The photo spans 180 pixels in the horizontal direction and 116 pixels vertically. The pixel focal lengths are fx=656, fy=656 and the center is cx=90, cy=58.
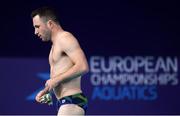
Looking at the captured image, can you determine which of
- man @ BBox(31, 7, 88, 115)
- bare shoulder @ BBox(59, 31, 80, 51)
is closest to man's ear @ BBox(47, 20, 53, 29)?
man @ BBox(31, 7, 88, 115)

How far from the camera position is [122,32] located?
947 centimetres

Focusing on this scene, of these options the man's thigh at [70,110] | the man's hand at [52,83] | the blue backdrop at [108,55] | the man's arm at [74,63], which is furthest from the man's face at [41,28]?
the blue backdrop at [108,55]

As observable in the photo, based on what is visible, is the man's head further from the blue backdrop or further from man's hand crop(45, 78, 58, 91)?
the blue backdrop

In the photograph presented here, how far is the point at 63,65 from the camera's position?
17.1 feet

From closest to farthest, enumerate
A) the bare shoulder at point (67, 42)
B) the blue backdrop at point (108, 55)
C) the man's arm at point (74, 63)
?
the man's arm at point (74, 63)
the bare shoulder at point (67, 42)
the blue backdrop at point (108, 55)

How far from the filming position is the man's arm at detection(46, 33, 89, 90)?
4.98 meters

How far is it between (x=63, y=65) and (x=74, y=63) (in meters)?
0.18

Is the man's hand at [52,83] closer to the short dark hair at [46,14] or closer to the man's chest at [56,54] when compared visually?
the man's chest at [56,54]

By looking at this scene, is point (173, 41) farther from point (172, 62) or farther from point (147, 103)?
point (147, 103)

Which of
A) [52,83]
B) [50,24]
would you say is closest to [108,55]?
[50,24]

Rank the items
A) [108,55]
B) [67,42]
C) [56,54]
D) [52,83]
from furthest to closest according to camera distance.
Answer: [108,55], [56,54], [67,42], [52,83]

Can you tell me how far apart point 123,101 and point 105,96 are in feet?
0.88

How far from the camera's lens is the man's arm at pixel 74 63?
498 centimetres

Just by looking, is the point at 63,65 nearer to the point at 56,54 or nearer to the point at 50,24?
the point at 56,54
